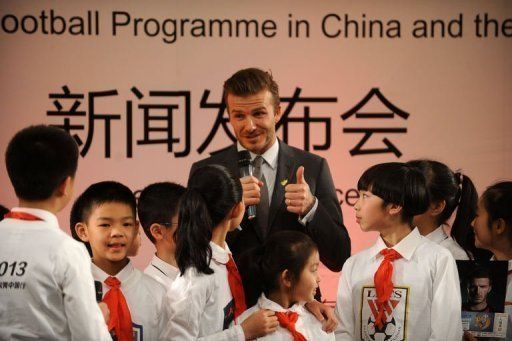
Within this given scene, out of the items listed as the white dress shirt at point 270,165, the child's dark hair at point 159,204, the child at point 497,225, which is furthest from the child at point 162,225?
the child at point 497,225

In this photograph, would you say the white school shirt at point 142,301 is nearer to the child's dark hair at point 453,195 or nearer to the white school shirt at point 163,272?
the white school shirt at point 163,272

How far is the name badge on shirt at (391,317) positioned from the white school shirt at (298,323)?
0.21 meters

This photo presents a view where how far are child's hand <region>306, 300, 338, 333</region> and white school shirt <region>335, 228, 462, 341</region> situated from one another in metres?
0.19

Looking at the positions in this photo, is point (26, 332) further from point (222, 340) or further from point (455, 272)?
point (455, 272)

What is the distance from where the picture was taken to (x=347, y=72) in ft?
16.1

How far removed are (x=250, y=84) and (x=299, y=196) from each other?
2.06 ft

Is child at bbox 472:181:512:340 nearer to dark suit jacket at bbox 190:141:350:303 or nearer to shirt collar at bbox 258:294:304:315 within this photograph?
dark suit jacket at bbox 190:141:350:303

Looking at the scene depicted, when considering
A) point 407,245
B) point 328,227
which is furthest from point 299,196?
point 407,245

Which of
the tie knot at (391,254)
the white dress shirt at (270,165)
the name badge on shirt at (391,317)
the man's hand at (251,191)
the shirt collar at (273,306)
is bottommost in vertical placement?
the name badge on shirt at (391,317)

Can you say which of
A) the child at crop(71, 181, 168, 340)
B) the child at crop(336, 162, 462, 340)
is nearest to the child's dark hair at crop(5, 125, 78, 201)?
the child at crop(71, 181, 168, 340)

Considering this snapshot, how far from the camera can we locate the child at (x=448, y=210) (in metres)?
3.98

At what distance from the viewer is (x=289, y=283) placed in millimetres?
3318

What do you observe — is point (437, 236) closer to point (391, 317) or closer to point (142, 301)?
point (391, 317)

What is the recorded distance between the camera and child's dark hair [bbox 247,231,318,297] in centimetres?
331
